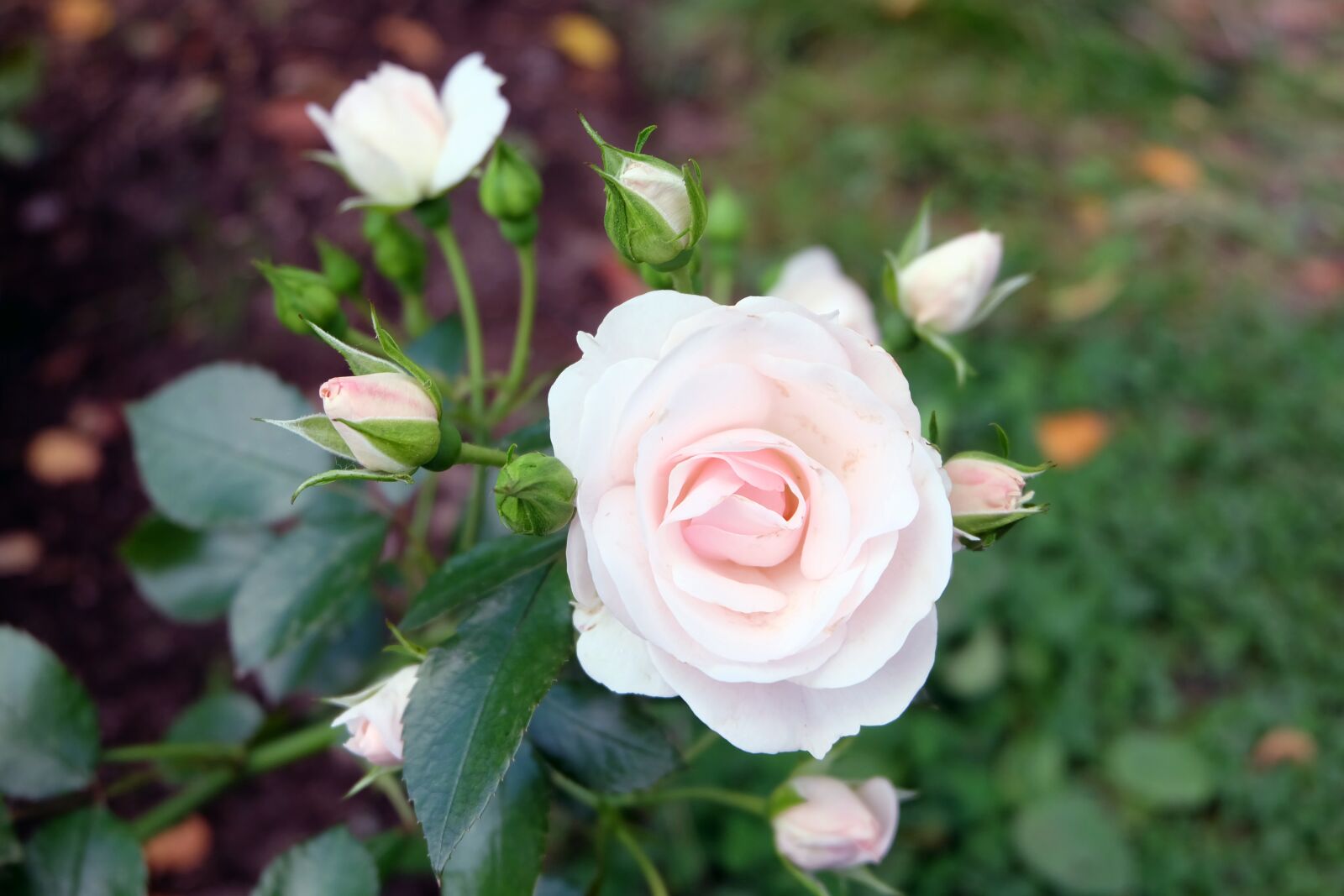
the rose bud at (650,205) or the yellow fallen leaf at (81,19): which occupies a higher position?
the rose bud at (650,205)

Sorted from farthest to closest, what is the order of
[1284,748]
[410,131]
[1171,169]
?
1. [1171,169]
2. [1284,748]
3. [410,131]

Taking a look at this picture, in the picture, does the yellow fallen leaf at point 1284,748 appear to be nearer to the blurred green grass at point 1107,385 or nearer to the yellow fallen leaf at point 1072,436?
the blurred green grass at point 1107,385

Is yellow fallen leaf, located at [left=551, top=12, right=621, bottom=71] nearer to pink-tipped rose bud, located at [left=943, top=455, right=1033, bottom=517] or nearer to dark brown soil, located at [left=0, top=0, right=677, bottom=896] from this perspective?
dark brown soil, located at [left=0, top=0, right=677, bottom=896]

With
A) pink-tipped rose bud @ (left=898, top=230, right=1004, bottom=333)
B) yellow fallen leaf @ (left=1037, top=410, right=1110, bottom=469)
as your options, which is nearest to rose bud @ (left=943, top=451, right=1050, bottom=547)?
pink-tipped rose bud @ (left=898, top=230, right=1004, bottom=333)

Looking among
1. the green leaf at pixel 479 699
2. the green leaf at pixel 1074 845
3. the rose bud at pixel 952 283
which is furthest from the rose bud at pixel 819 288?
the green leaf at pixel 1074 845

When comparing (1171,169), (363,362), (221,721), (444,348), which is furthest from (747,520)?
(1171,169)

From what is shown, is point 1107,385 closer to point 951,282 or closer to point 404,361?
point 951,282
